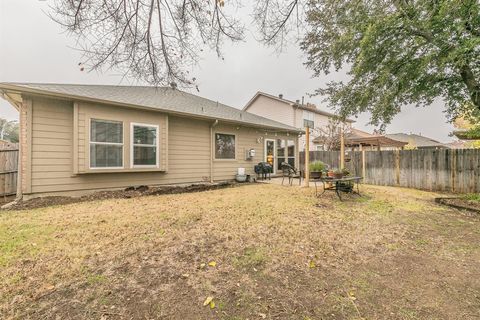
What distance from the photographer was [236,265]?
2537mm

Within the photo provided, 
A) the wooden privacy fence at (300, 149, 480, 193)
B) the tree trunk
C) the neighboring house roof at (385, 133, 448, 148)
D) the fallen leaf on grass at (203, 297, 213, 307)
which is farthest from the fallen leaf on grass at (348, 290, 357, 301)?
the neighboring house roof at (385, 133, 448, 148)

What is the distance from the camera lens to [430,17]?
15.6 feet

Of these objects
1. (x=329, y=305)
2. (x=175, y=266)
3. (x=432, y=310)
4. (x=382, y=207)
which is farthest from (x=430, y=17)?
(x=175, y=266)

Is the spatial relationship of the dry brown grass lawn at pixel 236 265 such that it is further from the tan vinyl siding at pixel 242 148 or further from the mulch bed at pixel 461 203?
the tan vinyl siding at pixel 242 148

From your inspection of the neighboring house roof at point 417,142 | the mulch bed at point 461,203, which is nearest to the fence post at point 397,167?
the mulch bed at point 461,203

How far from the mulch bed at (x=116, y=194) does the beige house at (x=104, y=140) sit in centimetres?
28

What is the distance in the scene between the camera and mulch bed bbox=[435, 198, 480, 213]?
17.3ft

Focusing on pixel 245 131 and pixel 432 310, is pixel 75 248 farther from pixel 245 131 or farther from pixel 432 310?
pixel 245 131

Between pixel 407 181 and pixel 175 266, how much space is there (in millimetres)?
9813

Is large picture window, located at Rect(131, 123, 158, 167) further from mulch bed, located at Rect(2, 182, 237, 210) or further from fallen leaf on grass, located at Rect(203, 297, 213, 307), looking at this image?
fallen leaf on grass, located at Rect(203, 297, 213, 307)

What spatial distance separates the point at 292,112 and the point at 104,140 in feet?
50.0

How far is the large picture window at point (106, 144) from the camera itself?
241 inches

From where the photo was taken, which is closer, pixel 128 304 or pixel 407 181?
pixel 128 304

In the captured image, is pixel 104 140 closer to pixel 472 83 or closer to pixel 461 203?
pixel 461 203
